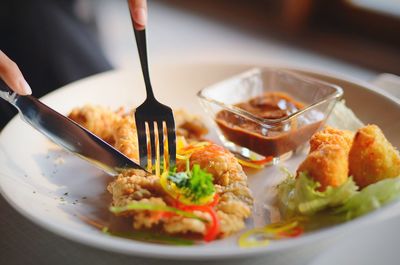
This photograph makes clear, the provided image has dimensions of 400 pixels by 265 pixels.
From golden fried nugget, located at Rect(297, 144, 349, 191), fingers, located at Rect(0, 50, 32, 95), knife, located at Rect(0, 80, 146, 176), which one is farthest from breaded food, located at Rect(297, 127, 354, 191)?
fingers, located at Rect(0, 50, 32, 95)

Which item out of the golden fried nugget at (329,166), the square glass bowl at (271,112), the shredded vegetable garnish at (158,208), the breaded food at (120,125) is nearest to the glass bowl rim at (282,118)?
the square glass bowl at (271,112)

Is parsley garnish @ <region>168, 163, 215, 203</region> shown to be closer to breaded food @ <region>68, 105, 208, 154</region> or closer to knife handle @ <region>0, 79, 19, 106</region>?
breaded food @ <region>68, 105, 208, 154</region>

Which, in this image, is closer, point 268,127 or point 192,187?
point 192,187

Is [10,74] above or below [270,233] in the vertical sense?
above

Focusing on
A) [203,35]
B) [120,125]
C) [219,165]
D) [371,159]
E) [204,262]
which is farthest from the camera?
[203,35]

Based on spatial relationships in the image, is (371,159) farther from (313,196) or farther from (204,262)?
(204,262)

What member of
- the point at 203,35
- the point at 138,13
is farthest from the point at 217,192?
the point at 203,35

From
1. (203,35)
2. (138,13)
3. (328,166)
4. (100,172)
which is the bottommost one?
(203,35)

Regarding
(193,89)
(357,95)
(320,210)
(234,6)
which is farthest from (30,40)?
(234,6)

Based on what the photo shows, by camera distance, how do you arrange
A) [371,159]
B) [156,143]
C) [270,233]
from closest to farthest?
[270,233]
[371,159]
[156,143]
